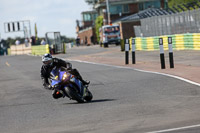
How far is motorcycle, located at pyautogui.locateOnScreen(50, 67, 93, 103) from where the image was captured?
495 inches

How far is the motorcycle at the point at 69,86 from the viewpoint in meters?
12.6

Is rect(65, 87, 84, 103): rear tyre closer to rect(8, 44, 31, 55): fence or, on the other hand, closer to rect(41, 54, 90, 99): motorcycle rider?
rect(41, 54, 90, 99): motorcycle rider

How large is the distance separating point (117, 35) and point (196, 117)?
180ft

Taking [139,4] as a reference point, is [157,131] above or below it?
below

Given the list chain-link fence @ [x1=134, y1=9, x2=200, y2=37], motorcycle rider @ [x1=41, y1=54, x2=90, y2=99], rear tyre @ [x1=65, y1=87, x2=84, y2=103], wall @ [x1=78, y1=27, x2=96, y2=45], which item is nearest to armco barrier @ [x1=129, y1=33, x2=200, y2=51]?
chain-link fence @ [x1=134, y1=9, x2=200, y2=37]

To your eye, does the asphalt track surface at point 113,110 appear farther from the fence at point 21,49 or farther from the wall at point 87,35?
the wall at point 87,35

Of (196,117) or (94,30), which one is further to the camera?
(94,30)

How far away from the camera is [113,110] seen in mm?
10797

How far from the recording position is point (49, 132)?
28.8 feet

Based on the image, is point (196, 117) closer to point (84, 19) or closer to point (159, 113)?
point (159, 113)

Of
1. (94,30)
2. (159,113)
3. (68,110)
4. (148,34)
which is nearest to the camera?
(159,113)

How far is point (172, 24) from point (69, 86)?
101ft

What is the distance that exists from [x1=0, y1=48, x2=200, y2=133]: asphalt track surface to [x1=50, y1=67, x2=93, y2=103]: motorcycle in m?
0.22

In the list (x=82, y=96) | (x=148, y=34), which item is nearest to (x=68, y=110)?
(x=82, y=96)
